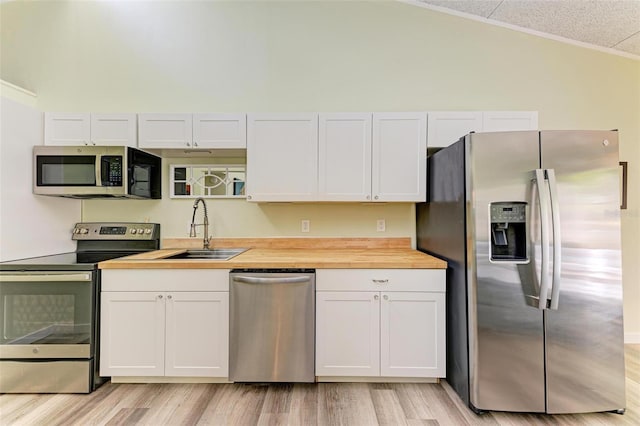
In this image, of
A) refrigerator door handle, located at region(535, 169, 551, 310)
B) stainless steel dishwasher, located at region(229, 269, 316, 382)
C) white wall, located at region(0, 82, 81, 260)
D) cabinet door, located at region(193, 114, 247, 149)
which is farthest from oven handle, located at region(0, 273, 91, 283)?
refrigerator door handle, located at region(535, 169, 551, 310)

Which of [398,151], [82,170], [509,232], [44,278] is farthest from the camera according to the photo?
[398,151]

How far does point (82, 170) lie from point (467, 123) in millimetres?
3101

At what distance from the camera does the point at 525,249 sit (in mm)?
1827

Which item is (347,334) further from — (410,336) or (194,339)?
(194,339)

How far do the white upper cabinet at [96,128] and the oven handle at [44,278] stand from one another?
3.63 feet

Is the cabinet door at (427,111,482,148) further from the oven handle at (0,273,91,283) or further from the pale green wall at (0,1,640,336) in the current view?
the oven handle at (0,273,91,283)

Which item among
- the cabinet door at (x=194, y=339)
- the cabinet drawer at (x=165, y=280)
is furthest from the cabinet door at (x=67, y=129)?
the cabinet door at (x=194, y=339)

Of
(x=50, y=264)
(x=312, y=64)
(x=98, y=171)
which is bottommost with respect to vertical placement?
(x=50, y=264)

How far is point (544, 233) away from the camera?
1749 mm

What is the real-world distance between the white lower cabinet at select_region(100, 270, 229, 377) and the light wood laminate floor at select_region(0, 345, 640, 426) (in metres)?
0.14

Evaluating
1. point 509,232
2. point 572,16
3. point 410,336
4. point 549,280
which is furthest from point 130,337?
point 572,16

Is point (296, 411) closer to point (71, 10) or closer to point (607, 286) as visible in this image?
point (607, 286)

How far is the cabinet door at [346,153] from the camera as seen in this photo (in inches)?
98.4

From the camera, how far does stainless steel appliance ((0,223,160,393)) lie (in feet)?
6.61
